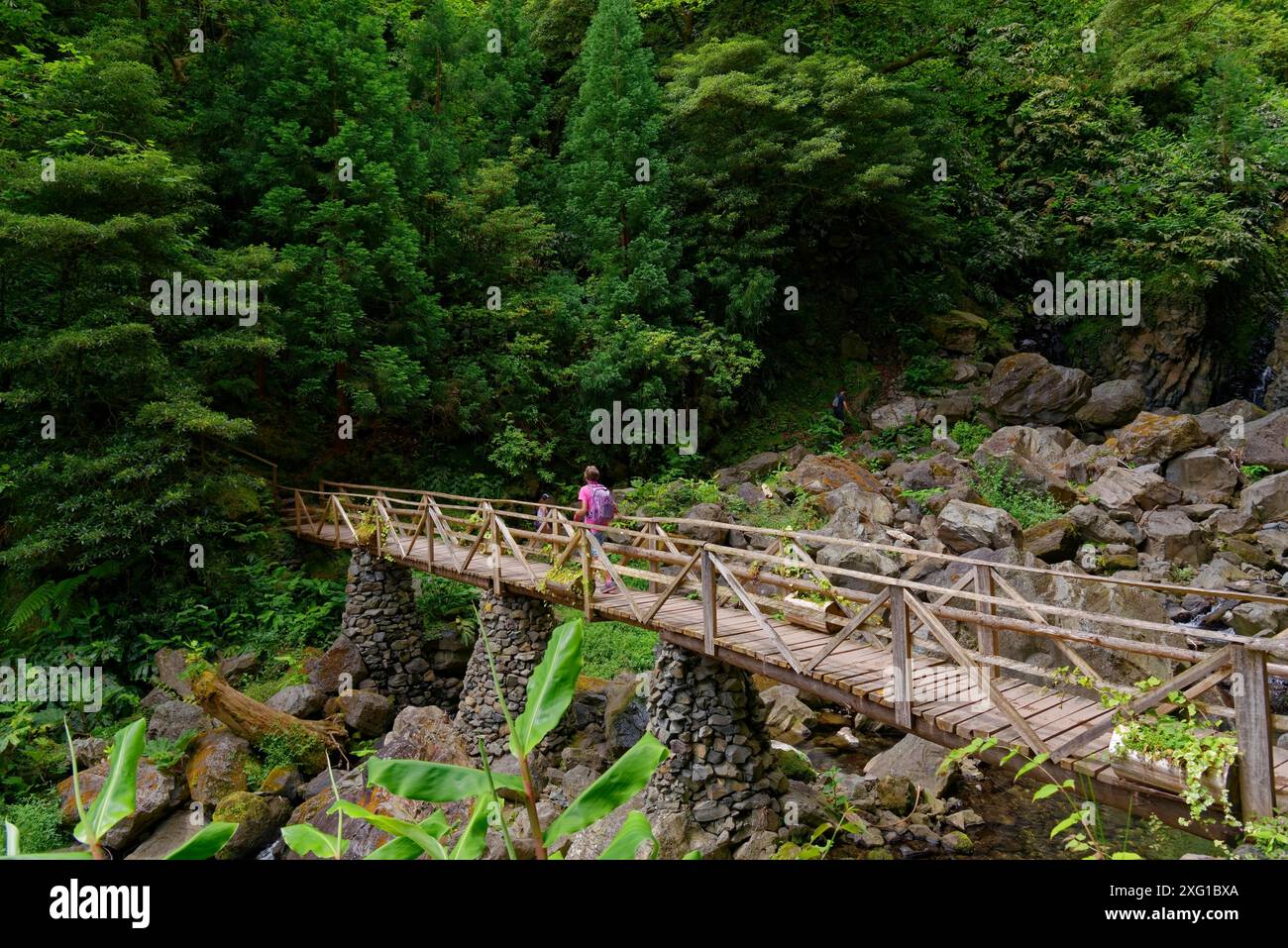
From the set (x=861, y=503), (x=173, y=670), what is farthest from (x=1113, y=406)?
(x=173, y=670)

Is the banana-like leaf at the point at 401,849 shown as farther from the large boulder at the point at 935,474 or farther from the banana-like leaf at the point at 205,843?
the large boulder at the point at 935,474

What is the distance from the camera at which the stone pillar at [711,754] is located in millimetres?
6966

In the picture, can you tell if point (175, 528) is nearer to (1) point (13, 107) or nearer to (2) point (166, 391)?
(2) point (166, 391)

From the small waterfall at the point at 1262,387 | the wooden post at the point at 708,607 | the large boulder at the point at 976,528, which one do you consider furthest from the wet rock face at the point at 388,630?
the small waterfall at the point at 1262,387

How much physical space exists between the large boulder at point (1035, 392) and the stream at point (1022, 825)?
11778mm

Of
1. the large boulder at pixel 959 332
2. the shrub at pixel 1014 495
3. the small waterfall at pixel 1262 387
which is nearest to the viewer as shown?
the shrub at pixel 1014 495

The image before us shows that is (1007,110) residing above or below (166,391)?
above

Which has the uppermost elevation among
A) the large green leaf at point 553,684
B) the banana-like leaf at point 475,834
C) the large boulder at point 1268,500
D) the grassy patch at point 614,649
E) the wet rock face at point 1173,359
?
the wet rock face at point 1173,359

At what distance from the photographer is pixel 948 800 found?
7.96 m

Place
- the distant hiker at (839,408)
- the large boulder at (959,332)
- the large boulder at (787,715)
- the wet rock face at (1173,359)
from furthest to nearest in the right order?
the large boulder at (959,332) → the distant hiker at (839,408) → the wet rock face at (1173,359) → the large boulder at (787,715)

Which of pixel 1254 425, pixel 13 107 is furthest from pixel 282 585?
pixel 1254 425

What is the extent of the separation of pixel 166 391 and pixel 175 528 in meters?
2.30

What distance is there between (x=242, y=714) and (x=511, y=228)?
40.7 feet

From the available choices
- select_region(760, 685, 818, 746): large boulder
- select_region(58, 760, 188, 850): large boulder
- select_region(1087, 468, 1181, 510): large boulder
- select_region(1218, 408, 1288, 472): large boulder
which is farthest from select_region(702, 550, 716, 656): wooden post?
select_region(1218, 408, 1288, 472): large boulder
